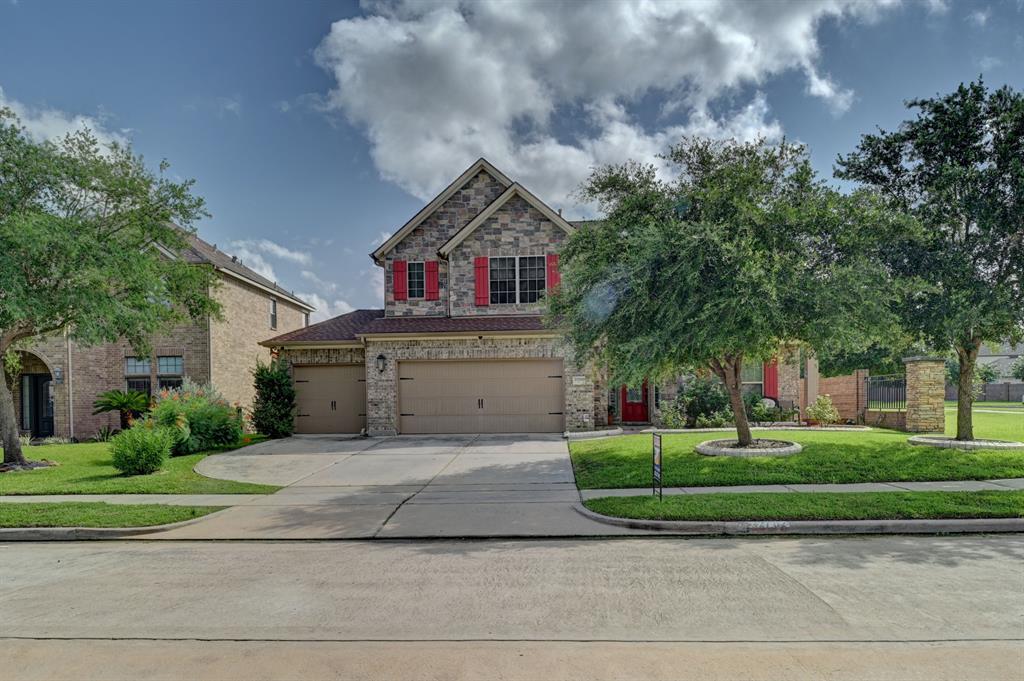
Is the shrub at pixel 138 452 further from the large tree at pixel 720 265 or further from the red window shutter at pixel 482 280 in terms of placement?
the red window shutter at pixel 482 280

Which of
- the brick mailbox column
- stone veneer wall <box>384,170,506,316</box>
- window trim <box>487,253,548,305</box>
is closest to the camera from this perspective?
the brick mailbox column

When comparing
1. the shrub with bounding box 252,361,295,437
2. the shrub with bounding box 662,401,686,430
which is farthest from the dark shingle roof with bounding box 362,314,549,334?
the shrub with bounding box 662,401,686,430

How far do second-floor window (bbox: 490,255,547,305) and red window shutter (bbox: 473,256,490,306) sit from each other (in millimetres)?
185

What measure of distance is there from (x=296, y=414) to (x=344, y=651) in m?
16.5

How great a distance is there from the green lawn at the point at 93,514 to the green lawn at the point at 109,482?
4.09ft

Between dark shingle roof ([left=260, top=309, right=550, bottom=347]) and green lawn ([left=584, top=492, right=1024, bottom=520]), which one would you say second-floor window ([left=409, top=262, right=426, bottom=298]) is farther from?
green lawn ([left=584, top=492, right=1024, bottom=520])

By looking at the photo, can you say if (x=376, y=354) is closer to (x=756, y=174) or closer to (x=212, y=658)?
(x=756, y=174)

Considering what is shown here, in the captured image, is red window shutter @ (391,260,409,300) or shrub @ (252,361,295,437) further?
red window shutter @ (391,260,409,300)

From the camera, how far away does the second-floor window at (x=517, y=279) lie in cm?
1994

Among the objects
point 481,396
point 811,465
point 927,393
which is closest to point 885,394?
point 927,393

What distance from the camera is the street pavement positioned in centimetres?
405

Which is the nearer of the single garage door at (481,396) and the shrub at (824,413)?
the single garage door at (481,396)

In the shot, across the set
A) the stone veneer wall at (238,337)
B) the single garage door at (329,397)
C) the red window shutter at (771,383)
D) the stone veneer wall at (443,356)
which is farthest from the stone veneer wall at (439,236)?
the red window shutter at (771,383)

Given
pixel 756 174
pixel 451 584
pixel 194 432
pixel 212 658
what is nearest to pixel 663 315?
pixel 756 174
